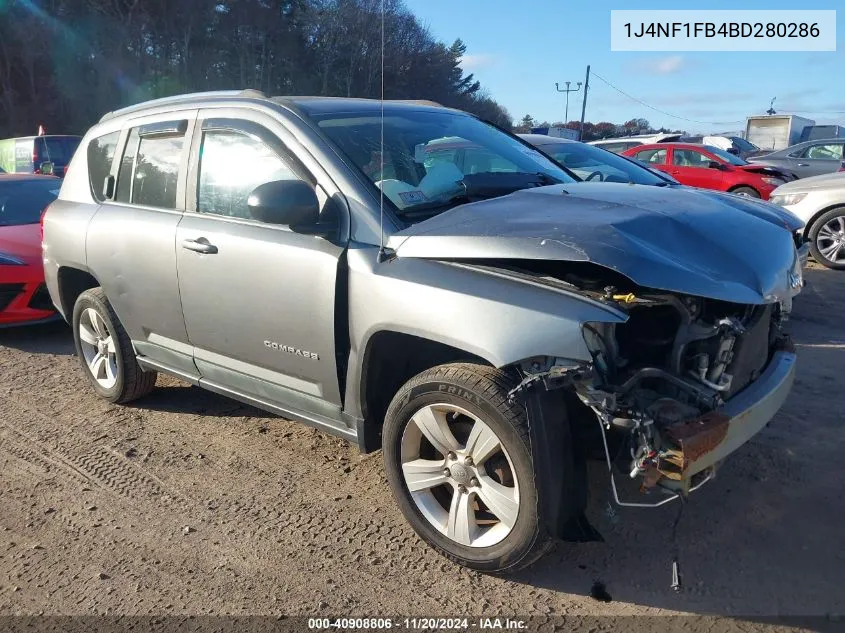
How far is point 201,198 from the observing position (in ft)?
11.9

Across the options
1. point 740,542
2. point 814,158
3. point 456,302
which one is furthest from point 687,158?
point 456,302

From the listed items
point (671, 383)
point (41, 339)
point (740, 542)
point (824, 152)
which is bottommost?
point (41, 339)

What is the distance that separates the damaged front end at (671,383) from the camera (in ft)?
7.61

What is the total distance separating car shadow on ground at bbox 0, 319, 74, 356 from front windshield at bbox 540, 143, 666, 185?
4716 mm

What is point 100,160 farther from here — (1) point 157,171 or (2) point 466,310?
(2) point 466,310

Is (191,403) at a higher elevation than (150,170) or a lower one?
lower

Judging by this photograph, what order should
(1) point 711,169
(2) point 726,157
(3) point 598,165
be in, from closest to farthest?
(3) point 598,165
(1) point 711,169
(2) point 726,157

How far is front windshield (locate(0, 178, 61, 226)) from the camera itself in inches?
283

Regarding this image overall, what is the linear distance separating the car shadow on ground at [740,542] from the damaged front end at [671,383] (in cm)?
45

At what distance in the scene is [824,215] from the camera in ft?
27.1

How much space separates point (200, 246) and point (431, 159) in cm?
124

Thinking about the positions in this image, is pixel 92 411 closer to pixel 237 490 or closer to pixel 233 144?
pixel 237 490

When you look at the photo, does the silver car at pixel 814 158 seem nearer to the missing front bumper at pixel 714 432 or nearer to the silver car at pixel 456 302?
the silver car at pixel 456 302

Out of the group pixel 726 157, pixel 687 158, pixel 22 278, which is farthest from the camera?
pixel 687 158
